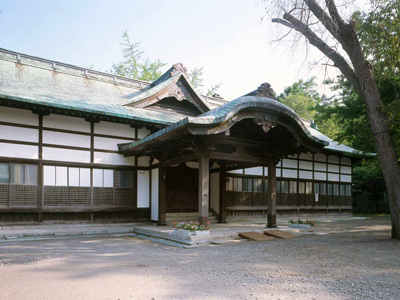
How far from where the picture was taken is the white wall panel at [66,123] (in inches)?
447

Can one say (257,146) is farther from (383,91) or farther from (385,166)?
(383,91)

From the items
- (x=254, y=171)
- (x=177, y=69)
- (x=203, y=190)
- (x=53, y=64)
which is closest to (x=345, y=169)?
(x=254, y=171)

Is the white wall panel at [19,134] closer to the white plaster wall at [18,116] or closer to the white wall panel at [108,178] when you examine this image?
the white plaster wall at [18,116]

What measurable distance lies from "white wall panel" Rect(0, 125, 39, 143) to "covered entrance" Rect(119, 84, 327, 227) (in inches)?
117

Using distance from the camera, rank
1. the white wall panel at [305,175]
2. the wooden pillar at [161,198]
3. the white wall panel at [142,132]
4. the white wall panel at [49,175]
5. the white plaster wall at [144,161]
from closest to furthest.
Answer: the white wall panel at [49,175]
the wooden pillar at [161,198]
the white plaster wall at [144,161]
the white wall panel at [142,132]
the white wall panel at [305,175]

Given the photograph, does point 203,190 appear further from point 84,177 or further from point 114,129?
point 114,129

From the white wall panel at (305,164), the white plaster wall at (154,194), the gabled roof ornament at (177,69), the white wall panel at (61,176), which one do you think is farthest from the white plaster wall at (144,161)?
the white wall panel at (305,164)

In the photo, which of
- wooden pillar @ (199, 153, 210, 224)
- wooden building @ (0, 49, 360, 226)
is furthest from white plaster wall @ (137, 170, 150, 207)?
wooden pillar @ (199, 153, 210, 224)

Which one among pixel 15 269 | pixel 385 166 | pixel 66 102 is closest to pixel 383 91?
pixel 385 166

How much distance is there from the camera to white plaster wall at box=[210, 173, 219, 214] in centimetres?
1522

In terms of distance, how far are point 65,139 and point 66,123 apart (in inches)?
22.5

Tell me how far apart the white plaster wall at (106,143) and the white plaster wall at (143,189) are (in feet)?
4.51

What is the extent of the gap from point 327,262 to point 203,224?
4.02 m

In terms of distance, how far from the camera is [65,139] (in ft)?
38.1
